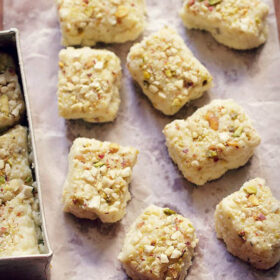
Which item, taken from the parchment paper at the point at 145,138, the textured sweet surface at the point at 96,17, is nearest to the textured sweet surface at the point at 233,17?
the parchment paper at the point at 145,138

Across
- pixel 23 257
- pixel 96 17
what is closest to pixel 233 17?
pixel 96 17

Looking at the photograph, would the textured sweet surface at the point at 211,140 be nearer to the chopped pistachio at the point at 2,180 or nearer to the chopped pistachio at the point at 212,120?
the chopped pistachio at the point at 212,120

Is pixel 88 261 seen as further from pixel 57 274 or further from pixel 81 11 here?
pixel 81 11

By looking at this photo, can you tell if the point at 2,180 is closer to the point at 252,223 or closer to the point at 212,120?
the point at 212,120

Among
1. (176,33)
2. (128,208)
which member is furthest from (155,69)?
(128,208)

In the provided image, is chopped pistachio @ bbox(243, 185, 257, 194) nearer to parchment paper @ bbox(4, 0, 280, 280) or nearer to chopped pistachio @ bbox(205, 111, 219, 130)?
parchment paper @ bbox(4, 0, 280, 280)

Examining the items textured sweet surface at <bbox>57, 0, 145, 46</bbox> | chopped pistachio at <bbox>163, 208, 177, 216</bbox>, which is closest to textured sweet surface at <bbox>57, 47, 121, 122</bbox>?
textured sweet surface at <bbox>57, 0, 145, 46</bbox>
